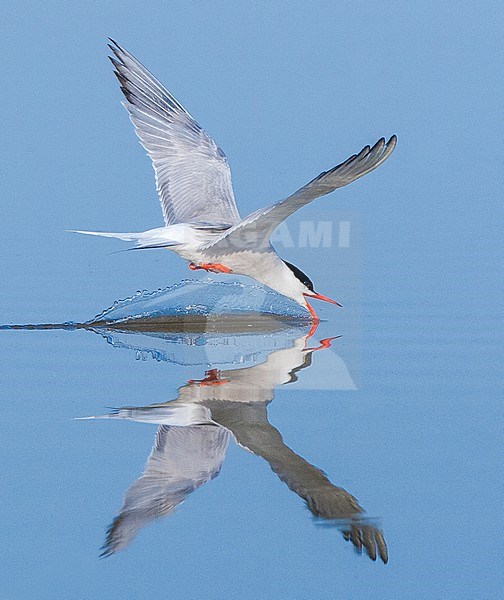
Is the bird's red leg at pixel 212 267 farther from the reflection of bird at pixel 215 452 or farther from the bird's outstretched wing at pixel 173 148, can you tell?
the reflection of bird at pixel 215 452

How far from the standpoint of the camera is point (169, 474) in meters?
3.89

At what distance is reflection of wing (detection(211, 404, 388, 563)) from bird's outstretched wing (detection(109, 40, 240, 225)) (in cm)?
234

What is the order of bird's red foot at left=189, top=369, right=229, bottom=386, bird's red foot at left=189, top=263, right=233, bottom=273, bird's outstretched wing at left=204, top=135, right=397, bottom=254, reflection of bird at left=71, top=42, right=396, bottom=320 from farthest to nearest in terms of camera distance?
1. bird's red foot at left=189, top=263, right=233, bottom=273
2. reflection of bird at left=71, top=42, right=396, bottom=320
3. bird's red foot at left=189, top=369, right=229, bottom=386
4. bird's outstretched wing at left=204, top=135, right=397, bottom=254

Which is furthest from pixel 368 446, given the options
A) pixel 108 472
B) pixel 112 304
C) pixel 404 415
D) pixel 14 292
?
pixel 14 292

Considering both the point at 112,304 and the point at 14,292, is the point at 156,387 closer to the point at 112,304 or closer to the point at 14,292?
the point at 112,304

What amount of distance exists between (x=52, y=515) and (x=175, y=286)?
4402 millimetres

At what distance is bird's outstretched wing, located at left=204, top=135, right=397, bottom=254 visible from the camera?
4691mm

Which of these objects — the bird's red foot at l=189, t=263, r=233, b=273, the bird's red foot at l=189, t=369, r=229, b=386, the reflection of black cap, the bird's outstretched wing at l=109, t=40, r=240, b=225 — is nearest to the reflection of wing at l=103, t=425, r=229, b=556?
the bird's red foot at l=189, t=369, r=229, b=386

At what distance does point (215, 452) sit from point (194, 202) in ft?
9.78

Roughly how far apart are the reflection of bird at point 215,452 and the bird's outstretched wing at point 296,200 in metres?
0.76

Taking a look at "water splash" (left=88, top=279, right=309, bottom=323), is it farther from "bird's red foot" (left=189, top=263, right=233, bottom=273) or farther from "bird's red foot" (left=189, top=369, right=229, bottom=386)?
"bird's red foot" (left=189, top=369, right=229, bottom=386)

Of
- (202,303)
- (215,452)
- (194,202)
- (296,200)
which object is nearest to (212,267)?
(194,202)

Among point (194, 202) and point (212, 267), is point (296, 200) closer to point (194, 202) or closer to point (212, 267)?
point (212, 267)

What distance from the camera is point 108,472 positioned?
395 cm
